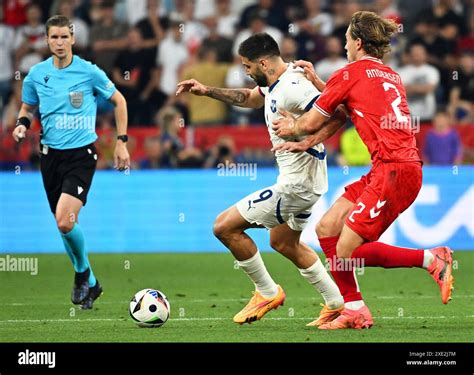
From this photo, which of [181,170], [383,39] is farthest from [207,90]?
[181,170]

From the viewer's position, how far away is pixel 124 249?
55.0ft

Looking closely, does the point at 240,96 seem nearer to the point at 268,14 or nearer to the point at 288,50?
the point at 288,50

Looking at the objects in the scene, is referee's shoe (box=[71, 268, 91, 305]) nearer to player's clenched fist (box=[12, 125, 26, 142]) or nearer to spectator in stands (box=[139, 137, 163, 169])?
player's clenched fist (box=[12, 125, 26, 142])

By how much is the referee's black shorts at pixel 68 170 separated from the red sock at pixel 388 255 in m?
3.26

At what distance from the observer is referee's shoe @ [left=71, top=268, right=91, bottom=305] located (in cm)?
1083

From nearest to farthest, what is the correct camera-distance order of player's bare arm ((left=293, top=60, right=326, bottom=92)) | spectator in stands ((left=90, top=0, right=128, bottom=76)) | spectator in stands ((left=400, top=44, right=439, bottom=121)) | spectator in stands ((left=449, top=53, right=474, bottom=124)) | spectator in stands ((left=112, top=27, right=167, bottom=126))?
player's bare arm ((left=293, top=60, right=326, bottom=92)) → spectator in stands ((left=400, top=44, right=439, bottom=121)) → spectator in stands ((left=449, top=53, right=474, bottom=124)) → spectator in stands ((left=112, top=27, right=167, bottom=126)) → spectator in stands ((left=90, top=0, right=128, bottom=76))

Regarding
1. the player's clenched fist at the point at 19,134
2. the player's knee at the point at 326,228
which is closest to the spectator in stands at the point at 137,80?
the player's clenched fist at the point at 19,134

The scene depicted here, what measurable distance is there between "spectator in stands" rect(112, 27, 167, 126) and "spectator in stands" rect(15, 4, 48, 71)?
4.49 feet

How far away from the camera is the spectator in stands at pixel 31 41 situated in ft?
64.1

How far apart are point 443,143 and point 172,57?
4810 millimetres

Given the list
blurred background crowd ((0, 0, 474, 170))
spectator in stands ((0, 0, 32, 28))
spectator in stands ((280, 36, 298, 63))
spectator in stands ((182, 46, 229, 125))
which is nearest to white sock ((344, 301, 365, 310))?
blurred background crowd ((0, 0, 474, 170))

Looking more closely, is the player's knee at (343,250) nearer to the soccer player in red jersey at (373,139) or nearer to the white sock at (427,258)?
the soccer player in red jersey at (373,139)

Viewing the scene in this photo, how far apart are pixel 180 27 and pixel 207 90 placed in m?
9.40

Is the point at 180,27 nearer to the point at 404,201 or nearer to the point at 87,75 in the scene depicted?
the point at 87,75
